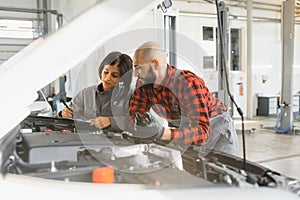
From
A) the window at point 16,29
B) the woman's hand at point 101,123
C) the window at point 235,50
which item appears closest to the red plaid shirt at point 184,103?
the woman's hand at point 101,123

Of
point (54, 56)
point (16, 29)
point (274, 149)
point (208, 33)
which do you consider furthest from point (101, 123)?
point (208, 33)

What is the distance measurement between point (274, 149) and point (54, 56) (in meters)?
5.17

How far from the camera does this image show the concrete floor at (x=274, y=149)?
4.64 metres

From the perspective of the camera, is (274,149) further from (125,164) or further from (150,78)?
(125,164)

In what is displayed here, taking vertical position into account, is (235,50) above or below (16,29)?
below

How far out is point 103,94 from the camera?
2.70 metres

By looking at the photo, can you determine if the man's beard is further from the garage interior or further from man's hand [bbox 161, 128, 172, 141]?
the garage interior

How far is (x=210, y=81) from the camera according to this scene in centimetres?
544

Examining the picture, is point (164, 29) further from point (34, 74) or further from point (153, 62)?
point (34, 74)

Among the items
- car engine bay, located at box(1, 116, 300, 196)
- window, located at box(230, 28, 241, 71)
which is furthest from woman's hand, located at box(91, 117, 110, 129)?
window, located at box(230, 28, 241, 71)

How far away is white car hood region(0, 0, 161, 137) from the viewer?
109 cm

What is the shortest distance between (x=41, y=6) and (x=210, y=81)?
5277 mm

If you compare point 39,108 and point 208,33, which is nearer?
point 39,108

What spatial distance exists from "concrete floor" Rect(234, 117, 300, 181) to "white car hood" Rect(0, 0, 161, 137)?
12.0ft
